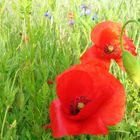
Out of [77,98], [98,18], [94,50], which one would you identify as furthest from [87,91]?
[98,18]

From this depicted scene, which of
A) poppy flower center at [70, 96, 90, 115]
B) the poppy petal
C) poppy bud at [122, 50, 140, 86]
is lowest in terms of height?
the poppy petal

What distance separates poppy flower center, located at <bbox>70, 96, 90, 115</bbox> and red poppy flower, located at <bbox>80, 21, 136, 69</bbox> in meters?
0.25

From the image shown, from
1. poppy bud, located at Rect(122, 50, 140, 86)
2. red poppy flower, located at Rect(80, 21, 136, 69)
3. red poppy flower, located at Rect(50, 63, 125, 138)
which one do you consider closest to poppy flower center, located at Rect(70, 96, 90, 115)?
red poppy flower, located at Rect(50, 63, 125, 138)

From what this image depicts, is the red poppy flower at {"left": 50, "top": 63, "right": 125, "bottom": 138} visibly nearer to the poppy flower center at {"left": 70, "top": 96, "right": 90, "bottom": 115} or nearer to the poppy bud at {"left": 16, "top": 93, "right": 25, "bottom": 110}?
Result: the poppy flower center at {"left": 70, "top": 96, "right": 90, "bottom": 115}

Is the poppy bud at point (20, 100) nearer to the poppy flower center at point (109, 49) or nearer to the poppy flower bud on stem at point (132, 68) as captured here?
the poppy flower center at point (109, 49)

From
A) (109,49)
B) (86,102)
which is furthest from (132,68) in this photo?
(109,49)

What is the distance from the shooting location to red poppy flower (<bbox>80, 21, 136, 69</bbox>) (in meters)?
1.17

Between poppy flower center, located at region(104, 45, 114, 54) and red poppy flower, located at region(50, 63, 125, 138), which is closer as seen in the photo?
red poppy flower, located at region(50, 63, 125, 138)

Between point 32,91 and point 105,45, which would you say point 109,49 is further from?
point 32,91

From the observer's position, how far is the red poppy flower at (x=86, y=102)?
2.72 feet

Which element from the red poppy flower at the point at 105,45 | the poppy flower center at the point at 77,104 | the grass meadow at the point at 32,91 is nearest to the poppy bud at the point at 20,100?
the grass meadow at the point at 32,91

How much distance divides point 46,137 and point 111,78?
1.13ft

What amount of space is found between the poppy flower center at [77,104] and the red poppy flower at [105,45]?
0.25 m

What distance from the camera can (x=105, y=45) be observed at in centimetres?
120
